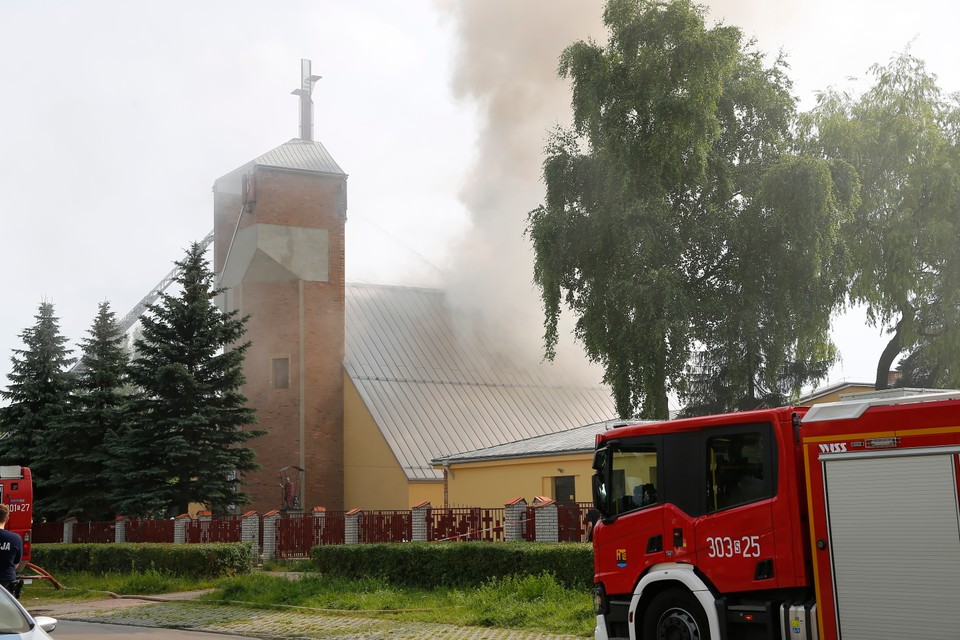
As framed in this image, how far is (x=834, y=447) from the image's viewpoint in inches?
370

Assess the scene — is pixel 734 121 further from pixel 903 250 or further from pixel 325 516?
pixel 325 516

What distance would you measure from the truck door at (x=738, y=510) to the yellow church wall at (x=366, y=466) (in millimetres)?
28490

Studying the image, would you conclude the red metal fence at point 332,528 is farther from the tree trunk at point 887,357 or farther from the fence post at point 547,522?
the tree trunk at point 887,357

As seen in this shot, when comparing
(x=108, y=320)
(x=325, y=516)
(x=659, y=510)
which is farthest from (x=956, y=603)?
(x=108, y=320)

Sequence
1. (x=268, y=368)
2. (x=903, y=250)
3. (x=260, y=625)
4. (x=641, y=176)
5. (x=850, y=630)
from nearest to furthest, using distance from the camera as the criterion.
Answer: (x=850, y=630), (x=260, y=625), (x=641, y=176), (x=903, y=250), (x=268, y=368)

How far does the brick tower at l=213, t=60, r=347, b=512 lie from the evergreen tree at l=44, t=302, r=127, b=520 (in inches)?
235

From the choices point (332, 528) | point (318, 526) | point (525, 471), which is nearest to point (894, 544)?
point (332, 528)

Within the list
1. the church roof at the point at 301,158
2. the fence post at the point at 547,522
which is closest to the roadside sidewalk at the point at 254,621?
the fence post at the point at 547,522

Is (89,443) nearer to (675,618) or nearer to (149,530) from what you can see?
(149,530)

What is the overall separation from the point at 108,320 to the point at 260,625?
23930 millimetres

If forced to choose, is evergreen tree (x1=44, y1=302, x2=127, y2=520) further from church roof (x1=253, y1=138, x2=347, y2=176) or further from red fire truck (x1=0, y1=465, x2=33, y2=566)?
church roof (x1=253, y1=138, x2=347, y2=176)

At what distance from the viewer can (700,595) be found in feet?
33.2

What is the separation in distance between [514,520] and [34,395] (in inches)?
947

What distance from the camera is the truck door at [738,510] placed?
9.86 m
